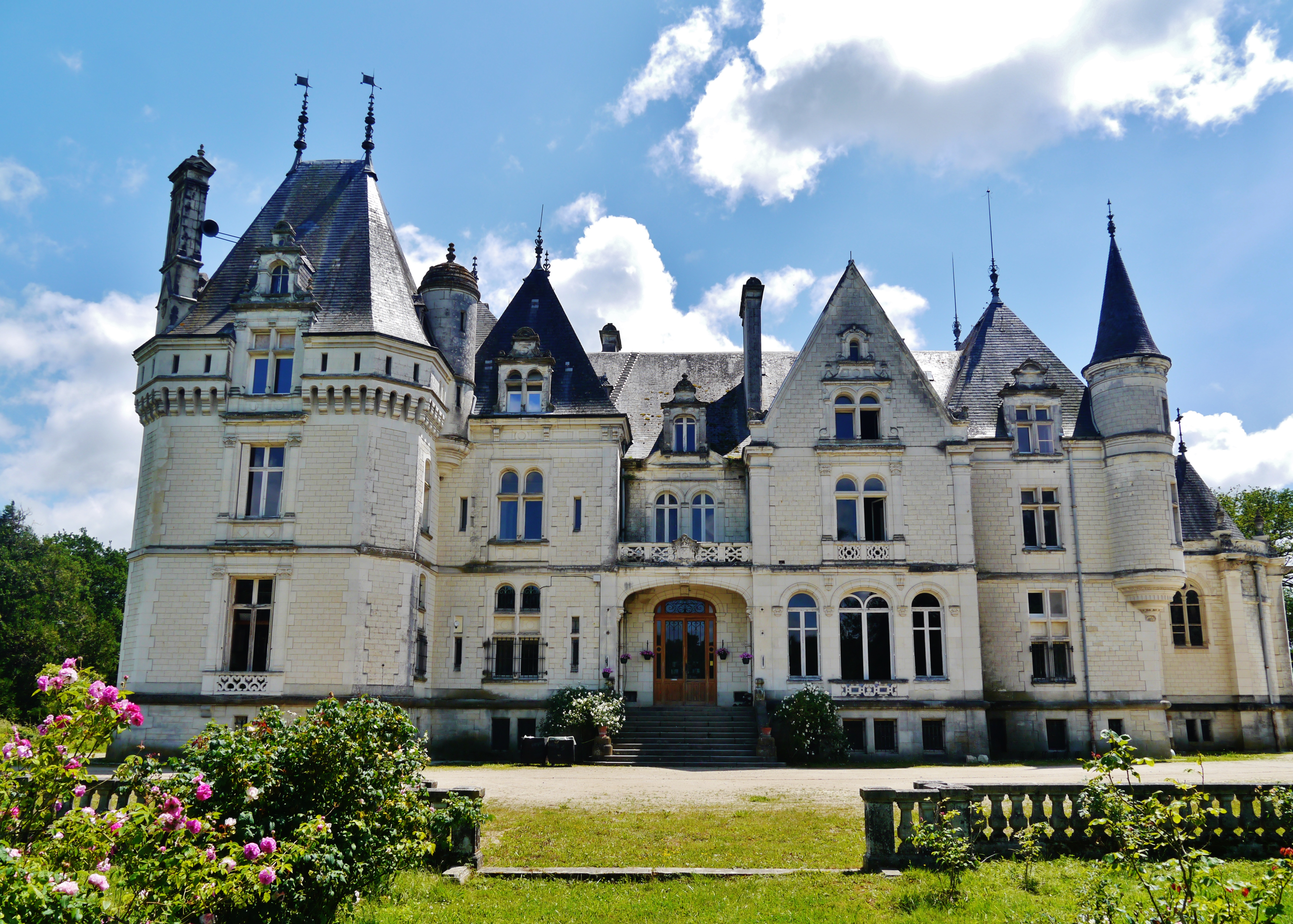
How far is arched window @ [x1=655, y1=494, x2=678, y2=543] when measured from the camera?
31.4m

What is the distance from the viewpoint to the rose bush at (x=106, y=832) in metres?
6.38

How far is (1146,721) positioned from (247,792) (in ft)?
94.0

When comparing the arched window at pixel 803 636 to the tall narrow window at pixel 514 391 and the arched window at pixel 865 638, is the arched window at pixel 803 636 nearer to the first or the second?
the arched window at pixel 865 638

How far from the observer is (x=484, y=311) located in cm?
3666

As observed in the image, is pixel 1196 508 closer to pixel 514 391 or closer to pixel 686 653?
pixel 686 653

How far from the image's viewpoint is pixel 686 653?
30.5 metres

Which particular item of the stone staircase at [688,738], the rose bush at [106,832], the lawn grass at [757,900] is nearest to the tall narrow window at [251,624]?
the stone staircase at [688,738]

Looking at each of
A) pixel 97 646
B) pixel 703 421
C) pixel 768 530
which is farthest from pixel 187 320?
pixel 97 646

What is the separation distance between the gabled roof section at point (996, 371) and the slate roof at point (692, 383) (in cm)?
632

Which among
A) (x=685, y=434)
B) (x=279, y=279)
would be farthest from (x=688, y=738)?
(x=279, y=279)

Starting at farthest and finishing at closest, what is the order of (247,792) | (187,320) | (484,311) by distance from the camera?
1. (484,311)
2. (187,320)
3. (247,792)

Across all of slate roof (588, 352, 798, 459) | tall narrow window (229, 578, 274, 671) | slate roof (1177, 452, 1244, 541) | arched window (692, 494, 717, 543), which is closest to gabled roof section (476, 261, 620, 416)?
slate roof (588, 352, 798, 459)

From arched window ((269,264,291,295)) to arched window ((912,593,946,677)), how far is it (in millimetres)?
21126

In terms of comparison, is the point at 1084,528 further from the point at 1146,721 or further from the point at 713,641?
the point at 713,641
